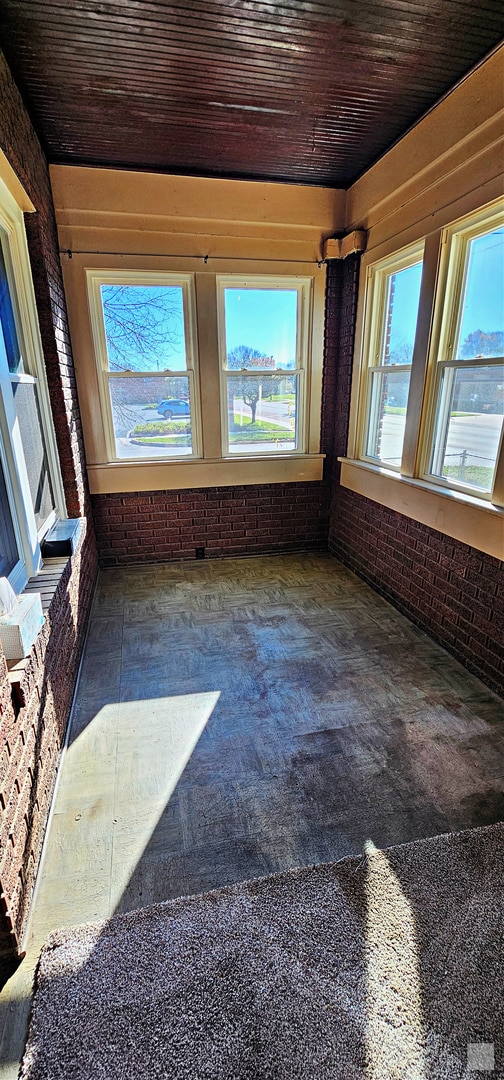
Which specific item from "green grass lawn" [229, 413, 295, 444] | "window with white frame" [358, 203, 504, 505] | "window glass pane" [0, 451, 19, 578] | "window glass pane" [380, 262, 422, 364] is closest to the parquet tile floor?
"window glass pane" [0, 451, 19, 578]

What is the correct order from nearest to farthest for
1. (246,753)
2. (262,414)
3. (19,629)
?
(19,629)
(246,753)
(262,414)

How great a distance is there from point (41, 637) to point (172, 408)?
8.42 ft

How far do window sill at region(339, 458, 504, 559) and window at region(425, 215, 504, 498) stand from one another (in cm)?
11

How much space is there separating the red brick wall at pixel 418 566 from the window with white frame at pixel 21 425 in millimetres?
2311

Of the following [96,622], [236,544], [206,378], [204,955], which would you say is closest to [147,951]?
[204,955]

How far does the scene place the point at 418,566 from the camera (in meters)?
3.18

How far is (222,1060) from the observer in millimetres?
1118

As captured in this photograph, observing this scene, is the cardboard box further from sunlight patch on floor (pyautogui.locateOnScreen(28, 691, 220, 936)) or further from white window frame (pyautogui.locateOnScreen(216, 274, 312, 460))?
white window frame (pyautogui.locateOnScreen(216, 274, 312, 460))

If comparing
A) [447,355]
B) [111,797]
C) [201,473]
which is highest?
[447,355]

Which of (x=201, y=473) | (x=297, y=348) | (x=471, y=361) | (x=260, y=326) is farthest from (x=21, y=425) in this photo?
(x=297, y=348)

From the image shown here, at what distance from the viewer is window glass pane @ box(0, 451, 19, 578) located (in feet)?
6.29

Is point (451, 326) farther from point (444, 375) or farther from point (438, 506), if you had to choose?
point (438, 506)

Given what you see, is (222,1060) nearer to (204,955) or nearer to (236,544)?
(204,955)

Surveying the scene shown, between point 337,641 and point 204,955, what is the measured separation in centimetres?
187
